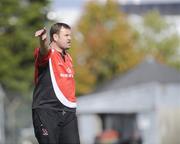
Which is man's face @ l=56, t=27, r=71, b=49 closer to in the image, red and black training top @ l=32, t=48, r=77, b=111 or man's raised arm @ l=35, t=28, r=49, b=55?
red and black training top @ l=32, t=48, r=77, b=111

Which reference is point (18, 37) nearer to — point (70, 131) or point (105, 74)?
point (105, 74)

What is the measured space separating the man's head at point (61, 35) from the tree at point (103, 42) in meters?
52.0

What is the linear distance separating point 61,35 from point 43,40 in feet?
1.50

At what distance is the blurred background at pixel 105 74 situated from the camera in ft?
111

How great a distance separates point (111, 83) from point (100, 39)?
19.1ft

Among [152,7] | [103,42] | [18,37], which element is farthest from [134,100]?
[152,7]

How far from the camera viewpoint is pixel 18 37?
52.4m

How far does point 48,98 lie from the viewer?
771 cm

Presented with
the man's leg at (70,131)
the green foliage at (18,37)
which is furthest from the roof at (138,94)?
the man's leg at (70,131)

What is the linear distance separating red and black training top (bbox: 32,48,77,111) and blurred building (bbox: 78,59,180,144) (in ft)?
83.4

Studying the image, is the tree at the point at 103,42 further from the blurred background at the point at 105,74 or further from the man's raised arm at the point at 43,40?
the man's raised arm at the point at 43,40

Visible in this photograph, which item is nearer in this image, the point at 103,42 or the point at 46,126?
the point at 46,126

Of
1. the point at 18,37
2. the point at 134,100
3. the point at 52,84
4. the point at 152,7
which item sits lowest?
the point at 134,100

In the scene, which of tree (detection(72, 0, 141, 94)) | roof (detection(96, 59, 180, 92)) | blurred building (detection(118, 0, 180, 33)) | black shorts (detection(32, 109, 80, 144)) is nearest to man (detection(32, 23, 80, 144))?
black shorts (detection(32, 109, 80, 144))
